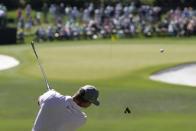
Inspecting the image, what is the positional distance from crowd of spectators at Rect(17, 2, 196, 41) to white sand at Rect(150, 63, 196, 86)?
51.3ft

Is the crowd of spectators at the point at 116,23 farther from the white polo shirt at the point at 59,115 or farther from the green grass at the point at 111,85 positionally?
the white polo shirt at the point at 59,115

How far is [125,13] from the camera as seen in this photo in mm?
43906

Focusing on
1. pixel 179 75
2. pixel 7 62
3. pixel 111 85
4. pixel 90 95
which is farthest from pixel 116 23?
pixel 90 95

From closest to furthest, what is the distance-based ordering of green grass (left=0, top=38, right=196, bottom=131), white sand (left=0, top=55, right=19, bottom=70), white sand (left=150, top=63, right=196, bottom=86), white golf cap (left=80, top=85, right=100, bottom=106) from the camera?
white golf cap (left=80, top=85, right=100, bottom=106) < green grass (left=0, top=38, right=196, bottom=131) < white sand (left=150, top=63, right=196, bottom=86) < white sand (left=0, top=55, right=19, bottom=70)

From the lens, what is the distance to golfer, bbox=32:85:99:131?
759 cm

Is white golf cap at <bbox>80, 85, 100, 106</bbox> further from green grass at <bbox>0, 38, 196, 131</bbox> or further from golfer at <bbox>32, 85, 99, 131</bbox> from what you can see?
green grass at <bbox>0, 38, 196, 131</bbox>

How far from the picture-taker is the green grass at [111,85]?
585 inches

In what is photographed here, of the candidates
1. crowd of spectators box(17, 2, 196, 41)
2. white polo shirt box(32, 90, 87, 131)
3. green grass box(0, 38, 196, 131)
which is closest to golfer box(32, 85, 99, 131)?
white polo shirt box(32, 90, 87, 131)

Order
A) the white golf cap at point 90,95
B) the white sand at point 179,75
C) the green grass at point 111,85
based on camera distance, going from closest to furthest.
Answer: the white golf cap at point 90,95, the green grass at point 111,85, the white sand at point 179,75

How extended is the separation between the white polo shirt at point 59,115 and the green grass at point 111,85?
600 cm

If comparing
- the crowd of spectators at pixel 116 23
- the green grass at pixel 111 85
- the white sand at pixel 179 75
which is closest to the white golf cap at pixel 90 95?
the green grass at pixel 111 85

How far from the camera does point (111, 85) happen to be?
2205 cm

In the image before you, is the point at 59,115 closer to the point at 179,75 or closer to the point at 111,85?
the point at 111,85

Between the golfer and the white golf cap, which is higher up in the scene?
the white golf cap
